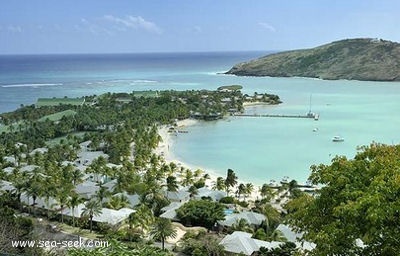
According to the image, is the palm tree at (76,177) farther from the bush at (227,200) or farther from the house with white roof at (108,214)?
the bush at (227,200)

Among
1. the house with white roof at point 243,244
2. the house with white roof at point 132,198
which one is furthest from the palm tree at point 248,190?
the house with white roof at point 243,244

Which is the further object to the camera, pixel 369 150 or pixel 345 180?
pixel 369 150

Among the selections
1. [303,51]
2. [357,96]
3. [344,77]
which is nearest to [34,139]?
[357,96]

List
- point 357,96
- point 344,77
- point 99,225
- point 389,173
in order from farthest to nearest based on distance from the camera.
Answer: point 344,77 < point 357,96 < point 99,225 < point 389,173

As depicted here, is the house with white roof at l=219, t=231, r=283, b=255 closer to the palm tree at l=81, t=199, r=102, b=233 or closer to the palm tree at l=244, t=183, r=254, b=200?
the palm tree at l=81, t=199, r=102, b=233

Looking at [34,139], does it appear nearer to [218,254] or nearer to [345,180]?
[218,254]
